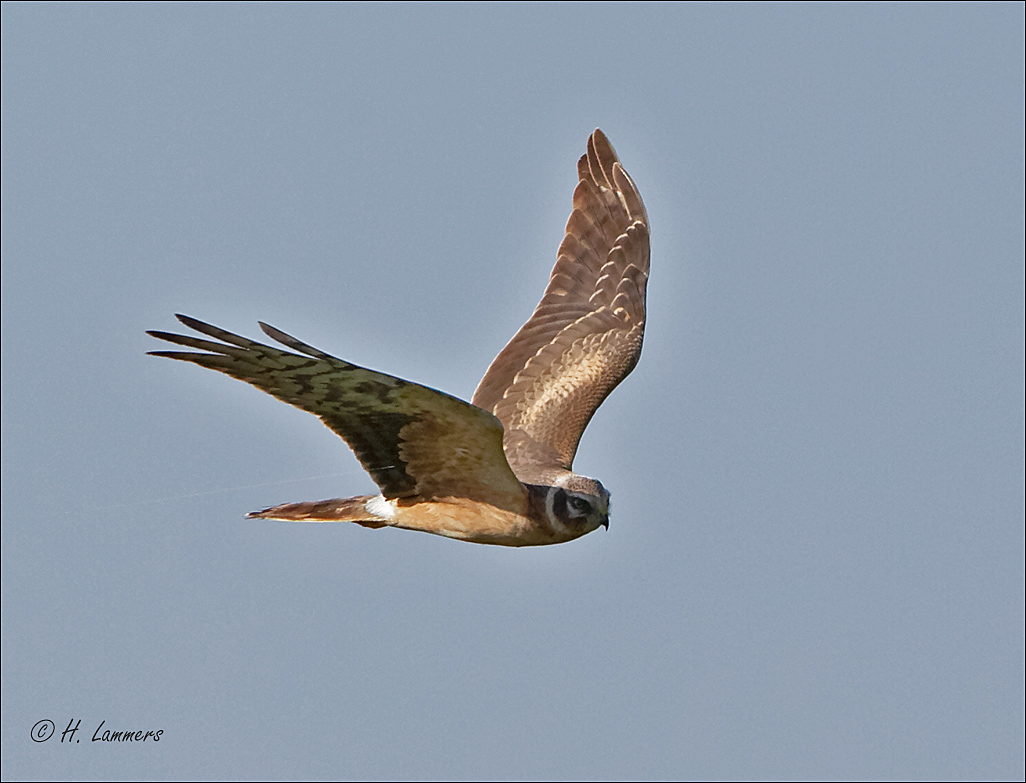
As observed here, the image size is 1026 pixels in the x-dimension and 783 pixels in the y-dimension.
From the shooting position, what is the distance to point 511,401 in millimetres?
11750

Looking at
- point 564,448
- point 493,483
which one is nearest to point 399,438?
point 493,483

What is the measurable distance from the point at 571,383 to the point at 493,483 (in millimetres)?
2183

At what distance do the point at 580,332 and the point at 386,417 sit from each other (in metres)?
3.49

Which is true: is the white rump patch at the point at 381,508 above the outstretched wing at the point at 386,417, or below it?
below

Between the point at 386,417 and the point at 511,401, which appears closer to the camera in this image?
the point at 386,417

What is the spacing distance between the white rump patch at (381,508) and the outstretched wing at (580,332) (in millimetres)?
1178

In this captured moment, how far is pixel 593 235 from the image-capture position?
41.8 feet

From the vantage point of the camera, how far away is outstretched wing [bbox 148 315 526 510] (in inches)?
329

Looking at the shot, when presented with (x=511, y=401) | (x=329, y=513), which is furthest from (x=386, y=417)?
(x=511, y=401)

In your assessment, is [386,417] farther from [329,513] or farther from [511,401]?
[511,401]

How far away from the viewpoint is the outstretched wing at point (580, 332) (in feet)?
37.8

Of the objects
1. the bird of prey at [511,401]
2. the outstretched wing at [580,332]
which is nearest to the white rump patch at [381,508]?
the bird of prey at [511,401]

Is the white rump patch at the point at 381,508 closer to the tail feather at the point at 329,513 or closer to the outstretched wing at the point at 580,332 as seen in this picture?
the tail feather at the point at 329,513

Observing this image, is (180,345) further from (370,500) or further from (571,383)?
(571,383)
